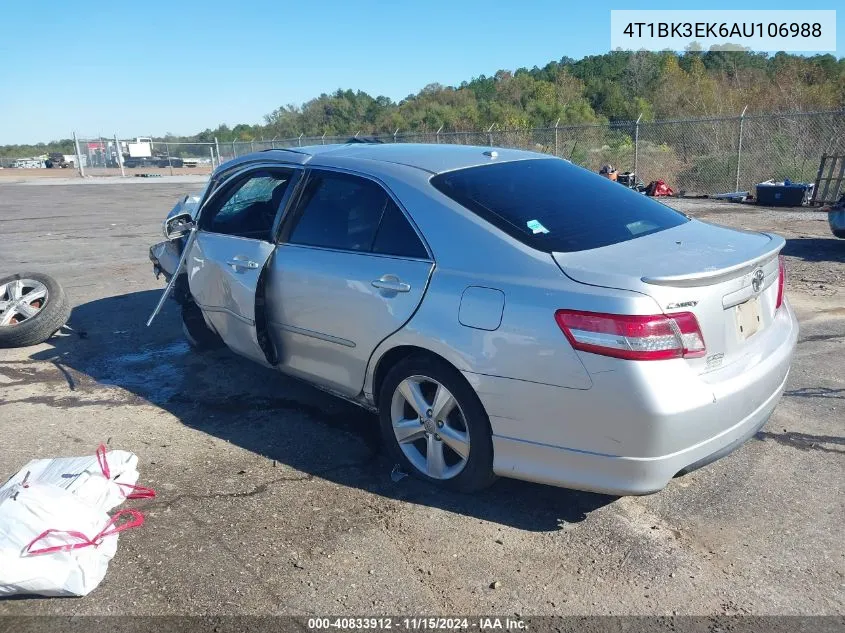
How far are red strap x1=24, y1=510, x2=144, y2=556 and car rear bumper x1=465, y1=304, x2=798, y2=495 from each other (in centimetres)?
175

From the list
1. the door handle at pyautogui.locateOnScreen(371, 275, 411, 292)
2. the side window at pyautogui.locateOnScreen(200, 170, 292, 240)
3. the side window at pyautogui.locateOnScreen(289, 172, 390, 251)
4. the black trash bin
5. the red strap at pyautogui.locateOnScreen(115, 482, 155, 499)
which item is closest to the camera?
the door handle at pyautogui.locateOnScreen(371, 275, 411, 292)

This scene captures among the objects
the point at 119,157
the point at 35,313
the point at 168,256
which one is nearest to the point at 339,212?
the point at 168,256

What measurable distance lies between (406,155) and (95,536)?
8.31 feet

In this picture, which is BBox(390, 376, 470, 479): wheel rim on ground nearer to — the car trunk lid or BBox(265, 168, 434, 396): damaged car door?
BBox(265, 168, 434, 396): damaged car door

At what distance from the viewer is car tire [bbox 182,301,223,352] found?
5.75 meters

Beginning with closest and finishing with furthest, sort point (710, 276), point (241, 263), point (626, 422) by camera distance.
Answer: point (626, 422)
point (710, 276)
point (241, 263)

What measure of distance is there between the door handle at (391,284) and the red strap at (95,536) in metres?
1.62

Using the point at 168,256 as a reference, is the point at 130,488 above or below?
below

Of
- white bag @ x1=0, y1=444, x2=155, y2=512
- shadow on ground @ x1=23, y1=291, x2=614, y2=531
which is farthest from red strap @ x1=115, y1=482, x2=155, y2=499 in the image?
shadow on ground @ x1=23, y1=291, x2=614, y2=531

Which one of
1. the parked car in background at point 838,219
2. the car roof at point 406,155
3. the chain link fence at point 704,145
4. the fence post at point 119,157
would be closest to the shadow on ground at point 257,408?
the car roof at point 406,155

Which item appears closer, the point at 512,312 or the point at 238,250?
the point at 512,312

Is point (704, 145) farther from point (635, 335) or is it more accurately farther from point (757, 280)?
point (635, 335)

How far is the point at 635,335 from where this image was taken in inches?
108

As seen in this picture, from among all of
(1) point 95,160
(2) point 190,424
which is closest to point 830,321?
(2) point 190,424
